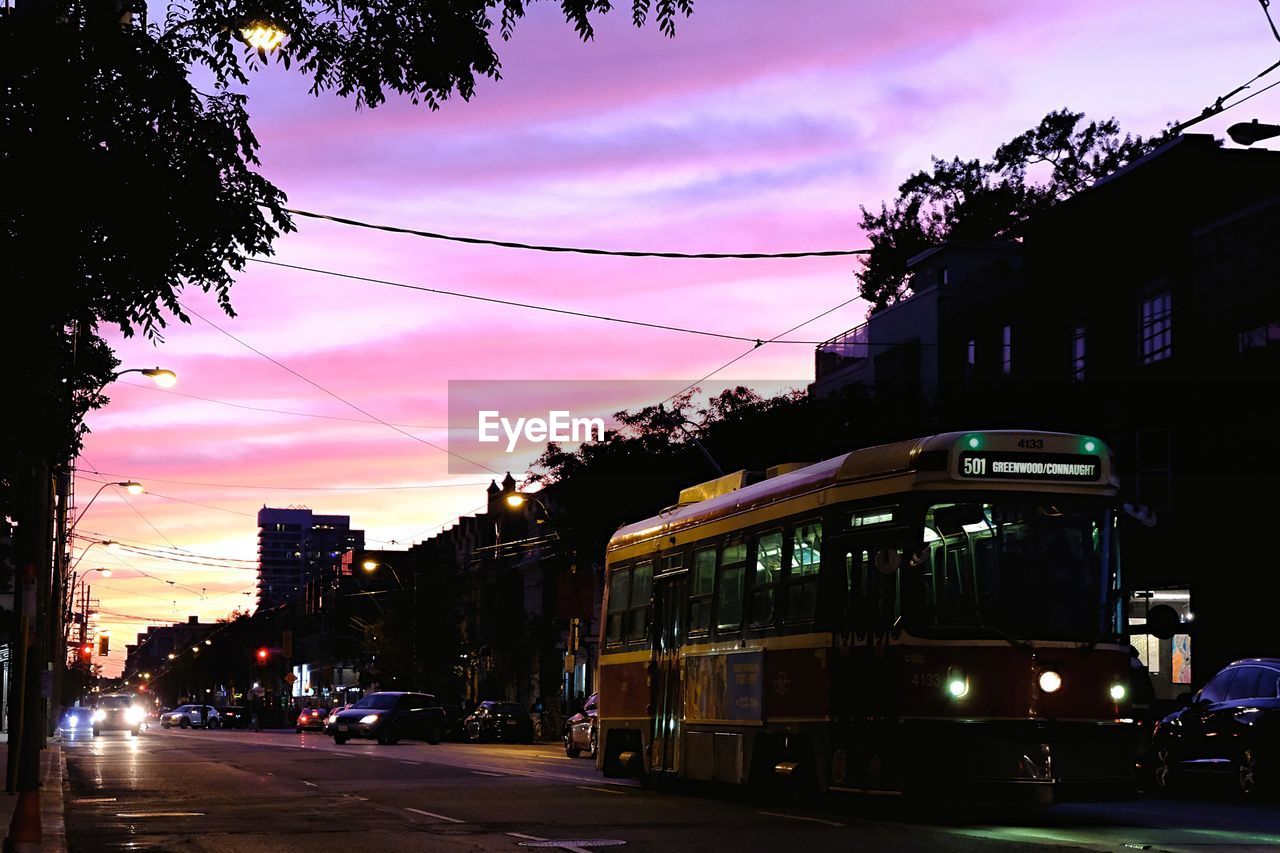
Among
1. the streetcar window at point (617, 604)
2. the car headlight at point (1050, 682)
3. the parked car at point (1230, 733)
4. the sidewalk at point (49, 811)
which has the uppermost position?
the streetcar window at point (617, 604)

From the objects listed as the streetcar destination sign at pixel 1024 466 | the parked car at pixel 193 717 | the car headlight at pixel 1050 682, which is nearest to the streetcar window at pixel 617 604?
the streetcar destination sign at pixel 1024 466

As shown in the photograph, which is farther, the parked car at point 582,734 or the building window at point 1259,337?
the parked car at point 582,734

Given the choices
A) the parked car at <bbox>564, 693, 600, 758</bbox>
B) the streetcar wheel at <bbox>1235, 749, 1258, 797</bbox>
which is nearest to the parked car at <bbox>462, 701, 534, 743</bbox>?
the parked car at <bbox>564, 693, 600, 758</bbox>

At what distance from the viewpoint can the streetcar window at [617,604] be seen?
23.8 m

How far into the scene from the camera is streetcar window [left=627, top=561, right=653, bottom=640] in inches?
893

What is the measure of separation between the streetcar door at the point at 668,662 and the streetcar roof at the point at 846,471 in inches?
26.0

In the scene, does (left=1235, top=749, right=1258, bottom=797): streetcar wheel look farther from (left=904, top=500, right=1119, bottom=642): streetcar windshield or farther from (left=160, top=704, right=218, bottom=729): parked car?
(left=160, top=704, right=218, bottom=729): parked car

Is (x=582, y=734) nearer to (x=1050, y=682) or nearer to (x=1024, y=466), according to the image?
(x=1024, y=466)

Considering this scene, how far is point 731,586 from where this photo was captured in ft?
64.2

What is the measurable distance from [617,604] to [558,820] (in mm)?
7449

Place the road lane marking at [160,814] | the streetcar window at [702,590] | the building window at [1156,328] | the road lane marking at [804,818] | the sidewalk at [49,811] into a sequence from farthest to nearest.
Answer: the building window at [1156,328] < the streetcar window at [702,590] < the road lane marking at [160,814] < the road lane marking at [804,818] < the sidewalk at [49,811]

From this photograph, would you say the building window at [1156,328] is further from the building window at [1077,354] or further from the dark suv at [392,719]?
the dark suv at [392,719]

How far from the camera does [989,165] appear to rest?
71375 mm

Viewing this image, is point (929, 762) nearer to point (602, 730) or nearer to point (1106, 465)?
point (1106, 465)
